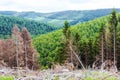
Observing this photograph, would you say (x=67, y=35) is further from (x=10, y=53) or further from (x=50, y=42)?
(x=50, y=42)

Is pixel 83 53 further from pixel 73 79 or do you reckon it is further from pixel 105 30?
pixel 73 79

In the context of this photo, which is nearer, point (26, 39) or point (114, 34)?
point (114, 34)

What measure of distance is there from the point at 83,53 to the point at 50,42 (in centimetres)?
8400

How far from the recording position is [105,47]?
62969 mm

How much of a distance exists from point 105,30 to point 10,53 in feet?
60.0

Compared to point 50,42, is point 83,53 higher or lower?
higher

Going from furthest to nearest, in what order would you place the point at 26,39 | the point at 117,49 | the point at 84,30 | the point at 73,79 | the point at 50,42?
the point at 84,30 < the point at 50,42 < the point at 26,39 < the point at 117,49 < the point at 73,79

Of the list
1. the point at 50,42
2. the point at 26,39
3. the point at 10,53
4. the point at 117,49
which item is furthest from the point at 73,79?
the point at 50,42

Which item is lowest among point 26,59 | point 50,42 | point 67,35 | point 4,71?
point 50,42

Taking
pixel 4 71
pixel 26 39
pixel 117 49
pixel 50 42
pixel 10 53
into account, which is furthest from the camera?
pixel 50 42

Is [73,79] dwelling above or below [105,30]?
above

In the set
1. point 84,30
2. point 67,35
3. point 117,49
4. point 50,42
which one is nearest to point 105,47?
point 117,49

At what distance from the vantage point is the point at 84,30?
159 m

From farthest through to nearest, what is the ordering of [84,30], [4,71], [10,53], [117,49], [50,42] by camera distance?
[84,30]
[50,42]
[10,53]
[117,49]
[4,71]
